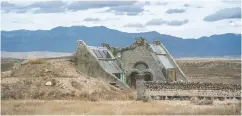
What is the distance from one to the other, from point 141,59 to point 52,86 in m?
8.26

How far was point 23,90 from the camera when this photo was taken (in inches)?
1056

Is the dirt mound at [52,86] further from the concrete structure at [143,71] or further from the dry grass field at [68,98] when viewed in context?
the concrete structure at [143,71]

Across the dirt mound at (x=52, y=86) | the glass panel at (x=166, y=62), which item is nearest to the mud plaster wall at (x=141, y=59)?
the glass panel at (x=166, y=62)

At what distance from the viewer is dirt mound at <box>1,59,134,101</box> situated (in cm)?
2662

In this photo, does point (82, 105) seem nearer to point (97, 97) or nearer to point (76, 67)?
point (97, 97)

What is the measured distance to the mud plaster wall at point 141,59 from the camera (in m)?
32.7

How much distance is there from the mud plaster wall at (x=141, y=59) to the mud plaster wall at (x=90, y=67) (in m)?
3.01

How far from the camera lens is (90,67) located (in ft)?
104

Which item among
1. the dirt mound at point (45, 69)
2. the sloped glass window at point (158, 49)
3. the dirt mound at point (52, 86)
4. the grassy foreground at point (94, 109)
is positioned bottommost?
the grassy foreground at point (94, 109)

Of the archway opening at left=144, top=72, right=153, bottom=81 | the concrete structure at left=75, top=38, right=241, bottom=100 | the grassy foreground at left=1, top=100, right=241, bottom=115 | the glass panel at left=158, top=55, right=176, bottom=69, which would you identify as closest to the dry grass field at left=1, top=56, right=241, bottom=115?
the grassy foreground at left=1, top=100, right=241, bottom=115

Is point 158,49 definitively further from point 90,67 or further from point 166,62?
point 90,67

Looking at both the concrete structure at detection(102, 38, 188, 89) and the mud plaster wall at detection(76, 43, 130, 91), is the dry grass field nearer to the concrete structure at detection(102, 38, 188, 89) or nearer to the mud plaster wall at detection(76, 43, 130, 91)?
the mud plaster wall at detection(76, 43, 130, 91)

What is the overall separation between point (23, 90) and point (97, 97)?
4230 mm

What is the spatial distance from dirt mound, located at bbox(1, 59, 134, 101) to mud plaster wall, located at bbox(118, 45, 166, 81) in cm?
425
